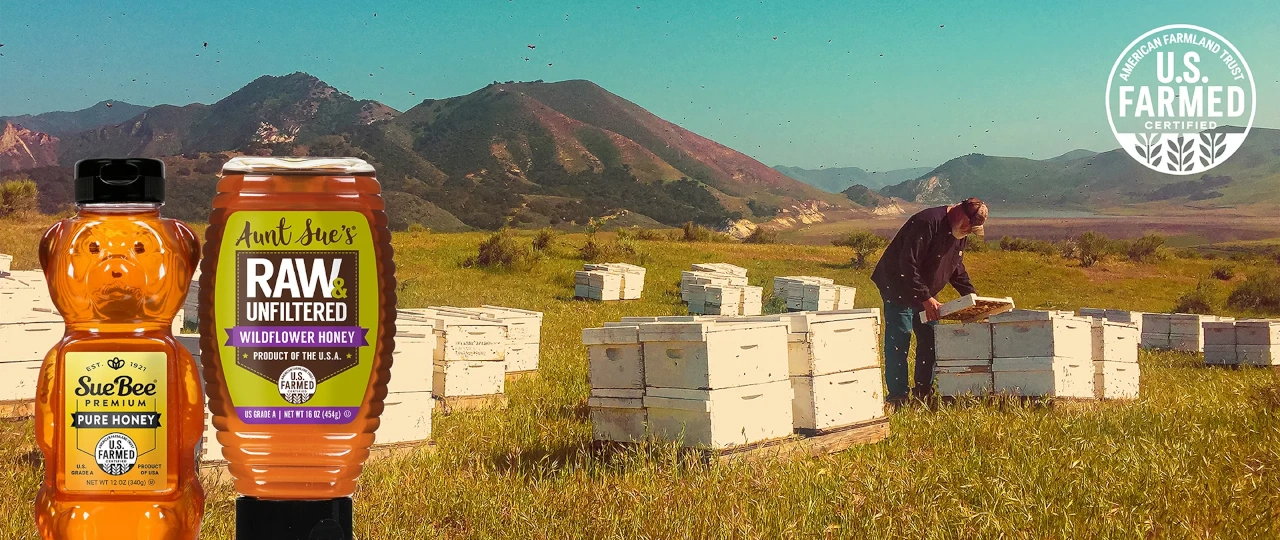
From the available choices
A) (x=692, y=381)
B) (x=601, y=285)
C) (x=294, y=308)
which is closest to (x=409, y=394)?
(x=692, y=381)

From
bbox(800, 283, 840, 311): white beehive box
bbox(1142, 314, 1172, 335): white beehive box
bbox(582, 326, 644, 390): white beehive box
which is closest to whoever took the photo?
bbox(582, 326, 644, 390): white beehive box

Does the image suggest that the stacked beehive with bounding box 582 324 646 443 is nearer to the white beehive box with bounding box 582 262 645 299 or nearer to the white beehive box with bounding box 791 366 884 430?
the white beehive box with bounding box 791 366 884 430

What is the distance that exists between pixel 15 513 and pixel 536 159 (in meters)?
166

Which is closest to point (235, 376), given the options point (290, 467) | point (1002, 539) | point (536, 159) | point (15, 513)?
point (290, 467)

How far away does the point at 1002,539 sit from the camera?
6297 mm

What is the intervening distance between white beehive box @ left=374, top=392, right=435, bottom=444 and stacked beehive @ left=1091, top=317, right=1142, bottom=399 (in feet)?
26.4

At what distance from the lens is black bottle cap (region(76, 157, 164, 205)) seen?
3066mm

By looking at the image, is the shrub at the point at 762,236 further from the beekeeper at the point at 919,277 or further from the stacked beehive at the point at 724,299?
the beekeeper at the point at 919,277

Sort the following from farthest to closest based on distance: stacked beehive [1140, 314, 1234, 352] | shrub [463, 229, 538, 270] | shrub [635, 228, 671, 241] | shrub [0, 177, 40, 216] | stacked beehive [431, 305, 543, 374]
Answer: shrub [635, 228, 671, 241] < shrub [0, 177, 40, 216] < shrub [463, 229, 538, 270] < stacked beehive [1140, 314, 1234, 352] < stacked beehive [431, 305, 543, 374]

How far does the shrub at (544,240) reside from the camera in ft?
145

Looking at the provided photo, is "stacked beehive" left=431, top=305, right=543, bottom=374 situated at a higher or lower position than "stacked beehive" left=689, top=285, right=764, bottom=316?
higher

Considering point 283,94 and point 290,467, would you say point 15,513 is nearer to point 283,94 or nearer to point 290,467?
point 290,467

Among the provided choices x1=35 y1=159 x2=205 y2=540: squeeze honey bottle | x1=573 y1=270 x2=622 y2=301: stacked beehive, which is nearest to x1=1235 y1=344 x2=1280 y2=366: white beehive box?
x1=573 y1=270 x2=622 y2=301: stacked beehive

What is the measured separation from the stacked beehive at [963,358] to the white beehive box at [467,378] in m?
5.14
